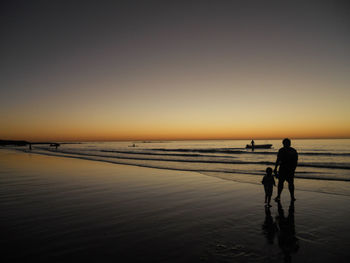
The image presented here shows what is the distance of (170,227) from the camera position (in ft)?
19.1

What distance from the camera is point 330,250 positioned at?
450 centimetres

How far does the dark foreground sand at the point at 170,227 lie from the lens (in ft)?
14.2

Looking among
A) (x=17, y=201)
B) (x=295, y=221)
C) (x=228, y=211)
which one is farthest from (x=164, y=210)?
(x=17, y=201)

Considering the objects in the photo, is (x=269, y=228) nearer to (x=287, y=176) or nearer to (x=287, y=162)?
(x=287, y=176)

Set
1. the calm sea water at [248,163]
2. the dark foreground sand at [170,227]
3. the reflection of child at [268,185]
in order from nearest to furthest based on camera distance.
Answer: the dark foreground sand at [170,227]
the reflection of child at [268,185]
the calm sea water at [248,163]

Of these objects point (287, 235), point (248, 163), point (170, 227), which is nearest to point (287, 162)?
point (287, 235)

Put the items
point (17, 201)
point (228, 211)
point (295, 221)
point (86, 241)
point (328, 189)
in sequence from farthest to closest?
1. point (328, 189)
2. point (17, 201)
3. point (228, 211)
4. point (295, 221)
5. point (86, 241)

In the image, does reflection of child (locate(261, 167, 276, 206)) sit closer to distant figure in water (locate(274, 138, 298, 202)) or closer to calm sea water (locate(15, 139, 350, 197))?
distant figure in water (locate(274, 138, 298, 202))

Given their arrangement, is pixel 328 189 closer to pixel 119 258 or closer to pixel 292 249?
pixel 292 249

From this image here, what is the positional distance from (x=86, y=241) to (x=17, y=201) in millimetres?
5316

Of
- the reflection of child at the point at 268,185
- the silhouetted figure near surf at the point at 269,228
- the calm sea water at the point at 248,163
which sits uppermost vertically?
the reflection of child at the point at 268,185

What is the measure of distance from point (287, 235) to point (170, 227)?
2.84 meters

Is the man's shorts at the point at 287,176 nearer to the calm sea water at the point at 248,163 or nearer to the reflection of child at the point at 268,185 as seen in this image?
the reflection of child at the point at 268,185

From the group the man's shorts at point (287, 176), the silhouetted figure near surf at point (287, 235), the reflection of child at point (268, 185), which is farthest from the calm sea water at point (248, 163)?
the silhouetted figure near surf at point (287, 235)
